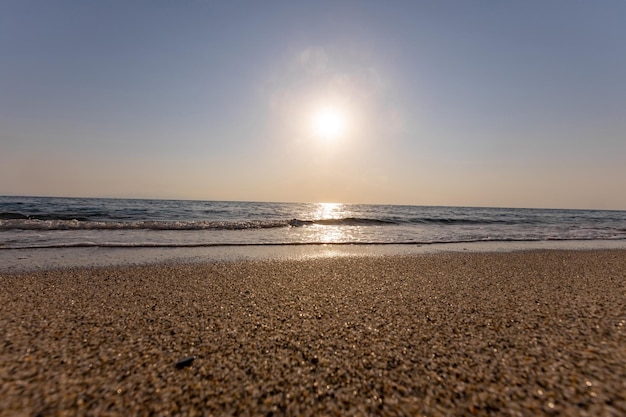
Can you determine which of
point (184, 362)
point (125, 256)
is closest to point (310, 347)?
point (184, 362)

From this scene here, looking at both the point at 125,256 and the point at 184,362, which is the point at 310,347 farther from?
the point at 125,256

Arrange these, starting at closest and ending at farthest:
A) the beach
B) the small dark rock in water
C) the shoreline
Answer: the beach → the small dark rock in water → the shoreline

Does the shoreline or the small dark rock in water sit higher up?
the small dark rock in water

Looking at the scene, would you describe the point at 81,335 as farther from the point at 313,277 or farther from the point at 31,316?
the point at 313,277

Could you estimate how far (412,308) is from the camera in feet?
15.8

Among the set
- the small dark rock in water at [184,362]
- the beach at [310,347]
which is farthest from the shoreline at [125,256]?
the small dark rock in water at [184,362]

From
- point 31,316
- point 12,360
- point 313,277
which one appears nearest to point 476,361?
Answer: point 313,277

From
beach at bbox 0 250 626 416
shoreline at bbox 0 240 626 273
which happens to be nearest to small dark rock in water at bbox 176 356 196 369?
beach at bbox 0 250 626 416

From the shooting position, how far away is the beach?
246 cm

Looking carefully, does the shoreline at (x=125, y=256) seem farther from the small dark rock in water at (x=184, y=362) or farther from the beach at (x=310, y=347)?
the small dark rock in water at (x=184, y=362)

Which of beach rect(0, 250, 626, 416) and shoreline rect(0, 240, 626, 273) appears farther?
shoreline rect(0, 240, 626, 273)

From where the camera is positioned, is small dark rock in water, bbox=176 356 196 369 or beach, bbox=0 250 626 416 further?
small dark rock in water, bbox=176 356 196 369

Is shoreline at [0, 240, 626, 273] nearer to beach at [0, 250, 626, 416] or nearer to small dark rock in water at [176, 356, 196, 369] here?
beach at [0, 250, 626, 416]

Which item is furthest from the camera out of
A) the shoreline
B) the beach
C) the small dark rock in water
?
the shoreline
